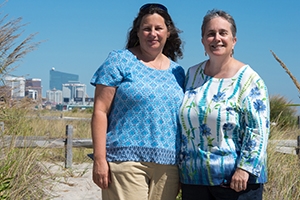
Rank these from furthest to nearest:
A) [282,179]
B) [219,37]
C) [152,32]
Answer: [282,179]
[152,32]
[219,37]

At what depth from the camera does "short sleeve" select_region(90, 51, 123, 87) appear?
9.86 ft

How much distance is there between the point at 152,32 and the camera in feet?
10.5

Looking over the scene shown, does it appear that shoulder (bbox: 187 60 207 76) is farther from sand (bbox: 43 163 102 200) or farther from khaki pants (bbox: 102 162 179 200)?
sand (bbox: 43 163 102 200)

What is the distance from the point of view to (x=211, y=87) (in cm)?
296

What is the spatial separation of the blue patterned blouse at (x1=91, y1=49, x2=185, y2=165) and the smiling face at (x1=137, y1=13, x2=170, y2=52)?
0.76ft

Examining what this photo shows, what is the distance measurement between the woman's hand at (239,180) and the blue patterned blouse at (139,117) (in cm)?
45

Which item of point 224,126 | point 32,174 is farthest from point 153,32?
point 32,174

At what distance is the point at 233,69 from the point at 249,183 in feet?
2.30

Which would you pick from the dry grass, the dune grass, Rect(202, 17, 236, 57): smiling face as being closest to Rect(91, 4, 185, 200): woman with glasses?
Rect(202, 17, 236, 57): smiling face

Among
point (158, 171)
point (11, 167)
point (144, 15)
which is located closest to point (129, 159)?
point (158, 171)

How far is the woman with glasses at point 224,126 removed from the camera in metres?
2.75

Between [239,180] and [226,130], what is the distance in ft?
0.99

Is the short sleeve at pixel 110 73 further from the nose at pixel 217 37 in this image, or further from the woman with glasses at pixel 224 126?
the nose at pixel 217 37

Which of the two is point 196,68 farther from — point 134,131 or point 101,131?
point 101,131
